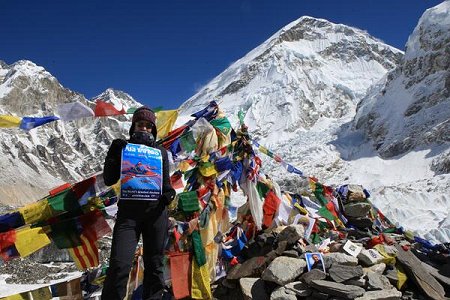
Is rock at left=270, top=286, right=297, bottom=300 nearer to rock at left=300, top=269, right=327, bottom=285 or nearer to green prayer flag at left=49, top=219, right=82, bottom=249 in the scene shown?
rock at left=300, top=269, right=327, bottom=285

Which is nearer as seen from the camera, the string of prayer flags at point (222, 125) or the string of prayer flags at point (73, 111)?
the string of prayer flags at point (73, 111)

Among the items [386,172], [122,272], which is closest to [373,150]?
[386,172]

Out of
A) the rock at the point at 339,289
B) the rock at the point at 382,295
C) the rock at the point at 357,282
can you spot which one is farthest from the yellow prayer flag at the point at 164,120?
the rock at the point at 382,295

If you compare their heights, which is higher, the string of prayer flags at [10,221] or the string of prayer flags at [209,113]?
the string of prayer flags at [209,113]

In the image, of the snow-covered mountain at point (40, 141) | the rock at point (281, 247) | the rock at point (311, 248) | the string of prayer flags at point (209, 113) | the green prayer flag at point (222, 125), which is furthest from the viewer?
the snow-covered mountain at point (40, 141)

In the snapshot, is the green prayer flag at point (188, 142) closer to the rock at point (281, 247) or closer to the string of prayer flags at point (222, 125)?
the string of prayer flags at point (222, 125)

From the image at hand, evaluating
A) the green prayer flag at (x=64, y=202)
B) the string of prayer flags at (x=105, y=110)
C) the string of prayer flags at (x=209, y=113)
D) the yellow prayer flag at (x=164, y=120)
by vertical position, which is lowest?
the green prayer flag at (x=64, y=202)

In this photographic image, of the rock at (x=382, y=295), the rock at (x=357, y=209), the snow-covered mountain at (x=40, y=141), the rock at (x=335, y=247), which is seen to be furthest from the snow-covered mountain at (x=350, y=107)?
the snow-covered mountain at (x=40, y=141)

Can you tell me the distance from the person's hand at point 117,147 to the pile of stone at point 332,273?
93.1 inches

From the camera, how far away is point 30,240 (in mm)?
4570

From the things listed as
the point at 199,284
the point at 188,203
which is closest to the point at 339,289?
the point at 199,284

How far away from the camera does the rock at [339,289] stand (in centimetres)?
482

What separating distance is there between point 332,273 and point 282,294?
620 mm

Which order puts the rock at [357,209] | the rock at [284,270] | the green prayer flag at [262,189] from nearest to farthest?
the rock at [284,270], the green prayer flag at [262,189], the rock at [357,209]
